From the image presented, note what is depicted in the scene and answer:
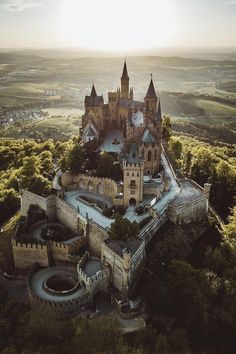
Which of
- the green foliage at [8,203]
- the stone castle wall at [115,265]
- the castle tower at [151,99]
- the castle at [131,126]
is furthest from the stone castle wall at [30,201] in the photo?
the castle tower at [151,99]

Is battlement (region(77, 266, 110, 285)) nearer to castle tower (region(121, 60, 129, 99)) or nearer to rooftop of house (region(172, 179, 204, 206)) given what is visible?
rooftop of house (region(172, 179, 204, 206))

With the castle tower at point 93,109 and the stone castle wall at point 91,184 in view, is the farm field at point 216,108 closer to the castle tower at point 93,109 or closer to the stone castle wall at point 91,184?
the castle tower at point 93,109

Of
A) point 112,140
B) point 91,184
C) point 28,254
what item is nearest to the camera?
point 28,254

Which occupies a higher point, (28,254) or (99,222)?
(99,222)

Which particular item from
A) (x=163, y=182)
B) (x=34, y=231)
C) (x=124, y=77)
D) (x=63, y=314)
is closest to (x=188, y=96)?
(x=124, y=77)

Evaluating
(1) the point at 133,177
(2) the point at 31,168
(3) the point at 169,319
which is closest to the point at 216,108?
(2) the point at 31,168

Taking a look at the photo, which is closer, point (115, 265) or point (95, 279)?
point (95, 279)

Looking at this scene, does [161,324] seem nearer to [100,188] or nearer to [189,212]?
[189,212]
